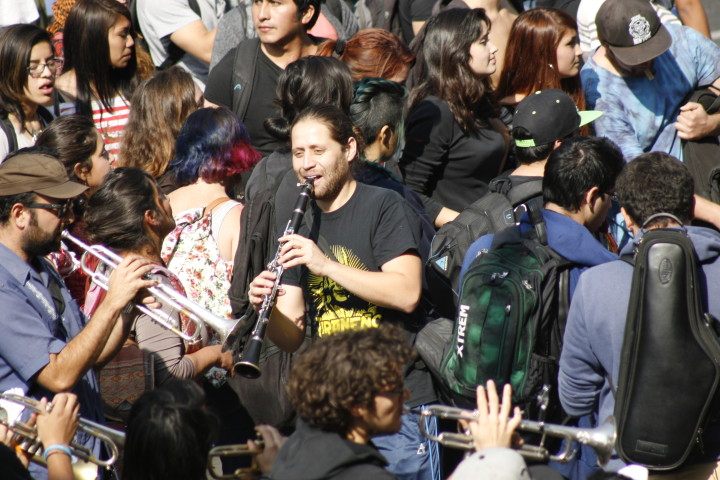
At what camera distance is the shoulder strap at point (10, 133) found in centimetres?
555

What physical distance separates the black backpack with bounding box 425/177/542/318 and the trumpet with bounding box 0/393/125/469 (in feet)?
5.71

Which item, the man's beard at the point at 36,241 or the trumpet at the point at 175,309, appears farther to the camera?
the trumpet at the point at 175,309

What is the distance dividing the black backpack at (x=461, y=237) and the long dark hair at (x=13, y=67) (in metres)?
2.81

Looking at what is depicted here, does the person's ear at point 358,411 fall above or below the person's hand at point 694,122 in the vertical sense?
below

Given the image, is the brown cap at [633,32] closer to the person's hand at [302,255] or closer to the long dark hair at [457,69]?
the long dark hair at [457,69]

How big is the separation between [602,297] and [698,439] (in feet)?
2.15

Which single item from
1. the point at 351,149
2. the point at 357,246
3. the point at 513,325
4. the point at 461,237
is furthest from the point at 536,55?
the point at 513,325

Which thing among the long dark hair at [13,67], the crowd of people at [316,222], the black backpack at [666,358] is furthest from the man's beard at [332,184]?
the long dark hair at [13,67]

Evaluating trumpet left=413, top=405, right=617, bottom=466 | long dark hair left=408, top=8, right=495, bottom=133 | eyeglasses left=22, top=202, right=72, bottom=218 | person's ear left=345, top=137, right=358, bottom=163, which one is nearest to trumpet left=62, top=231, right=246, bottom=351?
eyeglasses left=22, top=202, right=72, bottom=218

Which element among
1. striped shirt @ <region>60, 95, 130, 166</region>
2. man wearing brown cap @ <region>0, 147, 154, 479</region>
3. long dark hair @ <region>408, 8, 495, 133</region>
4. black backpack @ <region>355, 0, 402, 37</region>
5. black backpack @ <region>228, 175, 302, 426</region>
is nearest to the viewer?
man wearing brown cap @ <region>0, 147, 154, 479</region>

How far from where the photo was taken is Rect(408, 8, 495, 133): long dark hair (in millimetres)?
5434

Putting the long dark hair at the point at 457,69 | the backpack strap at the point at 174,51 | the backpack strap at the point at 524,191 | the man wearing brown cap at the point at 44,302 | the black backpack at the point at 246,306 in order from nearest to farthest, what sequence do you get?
the man wearing brown cap at the point at 44,302 < the black backpack at the point at 246,306 < the backpack strap at the point at 524,191 < the long dark hair at the point at 457,69 < the backpack strap at the point at 174,51

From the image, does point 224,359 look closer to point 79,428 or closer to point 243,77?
point 79,428

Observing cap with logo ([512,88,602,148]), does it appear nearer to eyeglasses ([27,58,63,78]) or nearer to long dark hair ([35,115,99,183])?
long dark hair ([35,115,99,183])
